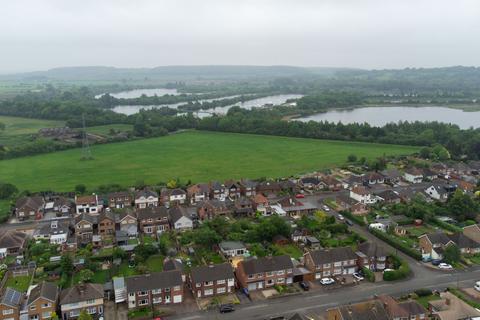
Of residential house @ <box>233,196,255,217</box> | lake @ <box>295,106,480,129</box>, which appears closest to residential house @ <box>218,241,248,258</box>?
residential house @ <box>233,196,255,217</box>

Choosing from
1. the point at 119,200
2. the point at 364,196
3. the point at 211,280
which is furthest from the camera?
the point at 119,200

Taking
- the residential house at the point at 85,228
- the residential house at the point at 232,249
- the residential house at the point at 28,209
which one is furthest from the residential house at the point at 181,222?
the residential house at the point at 28,209

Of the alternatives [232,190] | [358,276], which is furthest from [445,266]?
[232,190]

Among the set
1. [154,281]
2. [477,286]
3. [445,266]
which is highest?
[154,281]

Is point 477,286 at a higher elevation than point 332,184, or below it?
higher

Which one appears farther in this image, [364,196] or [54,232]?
[364,196]

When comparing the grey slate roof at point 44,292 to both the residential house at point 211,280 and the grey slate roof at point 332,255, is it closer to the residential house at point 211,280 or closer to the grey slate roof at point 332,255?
the residential house at point 211,280

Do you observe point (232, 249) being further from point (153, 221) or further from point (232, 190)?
point (232, 190)

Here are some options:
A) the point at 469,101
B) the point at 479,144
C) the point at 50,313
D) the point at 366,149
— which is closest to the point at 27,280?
the point at 50,313
